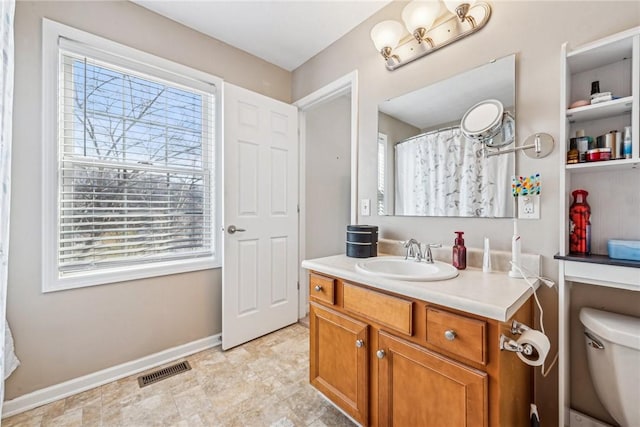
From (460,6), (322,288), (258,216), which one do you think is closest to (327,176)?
(258,216)

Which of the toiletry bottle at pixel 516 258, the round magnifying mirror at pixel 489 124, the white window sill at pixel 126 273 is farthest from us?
the white window sill at pixel 126 273

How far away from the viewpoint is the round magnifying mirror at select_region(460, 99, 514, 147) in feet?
4.21

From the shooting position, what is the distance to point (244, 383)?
1.69 m

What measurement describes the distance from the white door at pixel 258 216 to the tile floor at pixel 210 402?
380 millimetres

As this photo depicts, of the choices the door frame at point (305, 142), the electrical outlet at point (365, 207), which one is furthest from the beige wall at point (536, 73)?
the door frame at point (305, 142)

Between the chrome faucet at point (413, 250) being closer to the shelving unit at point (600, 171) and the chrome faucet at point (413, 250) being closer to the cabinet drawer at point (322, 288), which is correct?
the cabinet drawer at point (322, 288)

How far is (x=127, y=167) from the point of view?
1.82 metres

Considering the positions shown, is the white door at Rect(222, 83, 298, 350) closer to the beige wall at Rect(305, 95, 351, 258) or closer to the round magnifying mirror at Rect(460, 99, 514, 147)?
the beige wall at Rect(305, 95, 351, 258)

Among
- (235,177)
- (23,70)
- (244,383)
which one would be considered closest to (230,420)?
(244,383)

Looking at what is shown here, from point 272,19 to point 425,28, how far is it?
43.4 inches

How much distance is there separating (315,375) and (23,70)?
2.33m

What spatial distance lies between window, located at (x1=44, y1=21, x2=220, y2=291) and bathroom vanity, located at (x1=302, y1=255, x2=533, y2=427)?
1.28 meters

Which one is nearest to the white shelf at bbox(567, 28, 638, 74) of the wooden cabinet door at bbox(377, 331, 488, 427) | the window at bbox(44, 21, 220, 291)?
the wooden cabinet door at bbox(377, 331, 488, 427)

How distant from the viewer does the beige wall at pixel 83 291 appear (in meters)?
1.47
